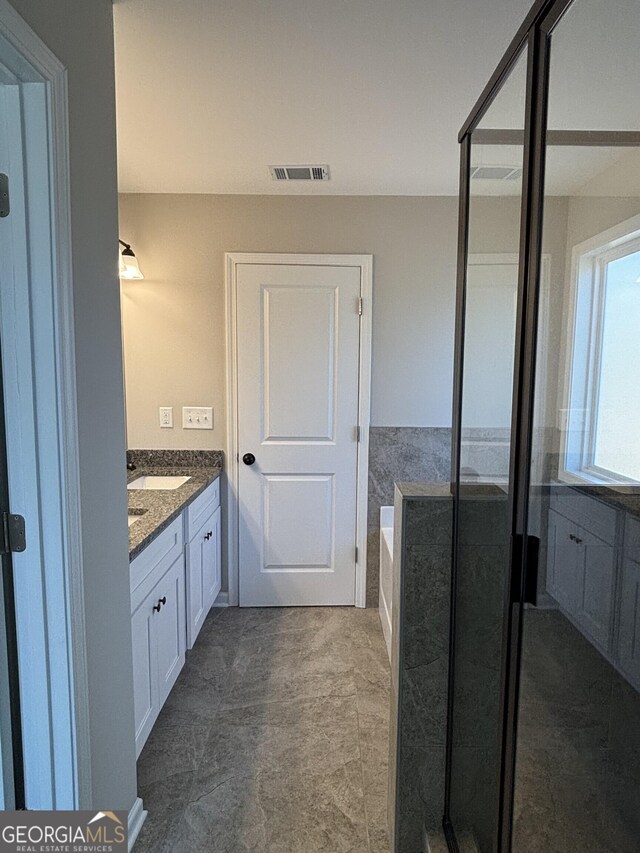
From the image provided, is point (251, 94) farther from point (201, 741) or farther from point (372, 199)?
point (201, 741)

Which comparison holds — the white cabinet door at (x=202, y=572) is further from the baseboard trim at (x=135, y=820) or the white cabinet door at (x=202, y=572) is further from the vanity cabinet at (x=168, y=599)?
the baseboard trim at (x=135, y=820)

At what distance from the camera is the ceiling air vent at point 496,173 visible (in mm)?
1117

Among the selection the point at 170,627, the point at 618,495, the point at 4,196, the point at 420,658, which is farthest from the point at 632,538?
the point at 170,627

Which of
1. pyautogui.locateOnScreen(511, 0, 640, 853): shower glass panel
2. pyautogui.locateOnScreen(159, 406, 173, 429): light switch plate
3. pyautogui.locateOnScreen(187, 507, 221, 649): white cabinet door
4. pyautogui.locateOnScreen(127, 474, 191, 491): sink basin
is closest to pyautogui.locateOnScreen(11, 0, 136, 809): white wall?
pyautogui.locateOnScreen(187, 507, 221, 649): white cabinet door

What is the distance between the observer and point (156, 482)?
3025mm

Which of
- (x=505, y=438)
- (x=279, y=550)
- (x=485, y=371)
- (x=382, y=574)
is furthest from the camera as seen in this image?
(x=279, y=550)

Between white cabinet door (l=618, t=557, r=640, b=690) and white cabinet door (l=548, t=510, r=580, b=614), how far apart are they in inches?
3.7

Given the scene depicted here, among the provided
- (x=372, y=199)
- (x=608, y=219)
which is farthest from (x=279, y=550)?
(x=608, y=219)

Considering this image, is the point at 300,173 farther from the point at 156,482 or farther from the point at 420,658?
the point at 420,658

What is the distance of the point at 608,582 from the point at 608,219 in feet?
1.99

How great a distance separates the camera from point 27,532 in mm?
1193

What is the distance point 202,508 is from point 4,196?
1.84 m

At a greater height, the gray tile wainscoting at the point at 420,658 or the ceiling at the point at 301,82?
the ceiling at the point at 301,82

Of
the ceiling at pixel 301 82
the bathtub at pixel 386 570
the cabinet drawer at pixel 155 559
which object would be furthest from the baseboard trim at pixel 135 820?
the ceiling at pixel 301 82
